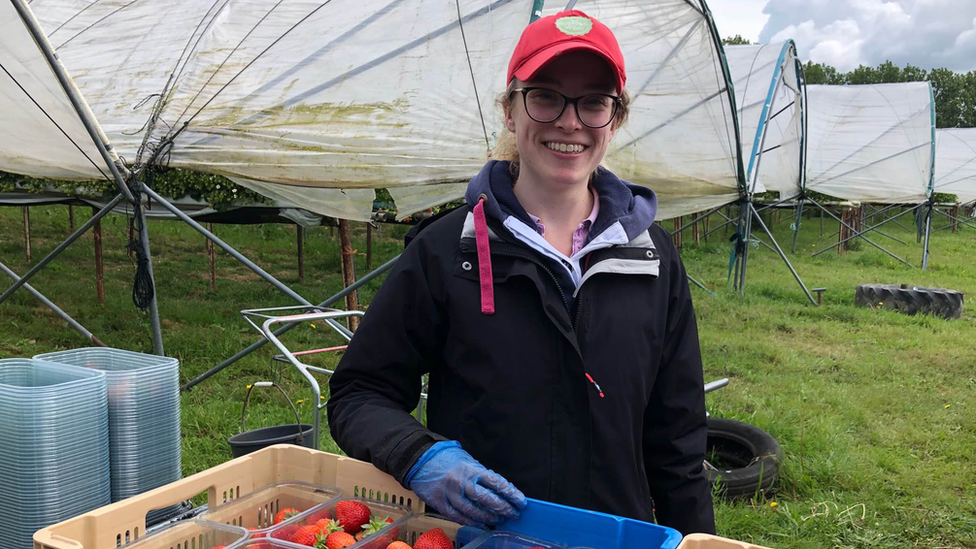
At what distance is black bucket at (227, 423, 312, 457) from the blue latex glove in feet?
6.55

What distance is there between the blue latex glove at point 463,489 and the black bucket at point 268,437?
1.98 m

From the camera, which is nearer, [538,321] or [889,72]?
[538,321]

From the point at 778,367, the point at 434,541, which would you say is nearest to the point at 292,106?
the point at 434,541

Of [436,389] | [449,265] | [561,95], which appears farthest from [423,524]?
[561,95]

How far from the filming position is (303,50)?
473cm

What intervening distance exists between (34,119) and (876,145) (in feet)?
53.3

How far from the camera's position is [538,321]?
172cm

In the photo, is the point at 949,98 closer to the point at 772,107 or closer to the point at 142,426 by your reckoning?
the point at 772,107

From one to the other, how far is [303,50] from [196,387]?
260 cm

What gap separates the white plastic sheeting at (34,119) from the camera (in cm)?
395

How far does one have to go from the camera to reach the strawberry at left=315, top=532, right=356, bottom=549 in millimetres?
1568

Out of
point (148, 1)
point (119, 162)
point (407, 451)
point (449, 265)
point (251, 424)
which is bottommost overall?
point (251, 424)

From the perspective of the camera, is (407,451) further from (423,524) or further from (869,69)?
(869,69)

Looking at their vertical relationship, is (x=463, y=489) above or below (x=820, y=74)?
below
